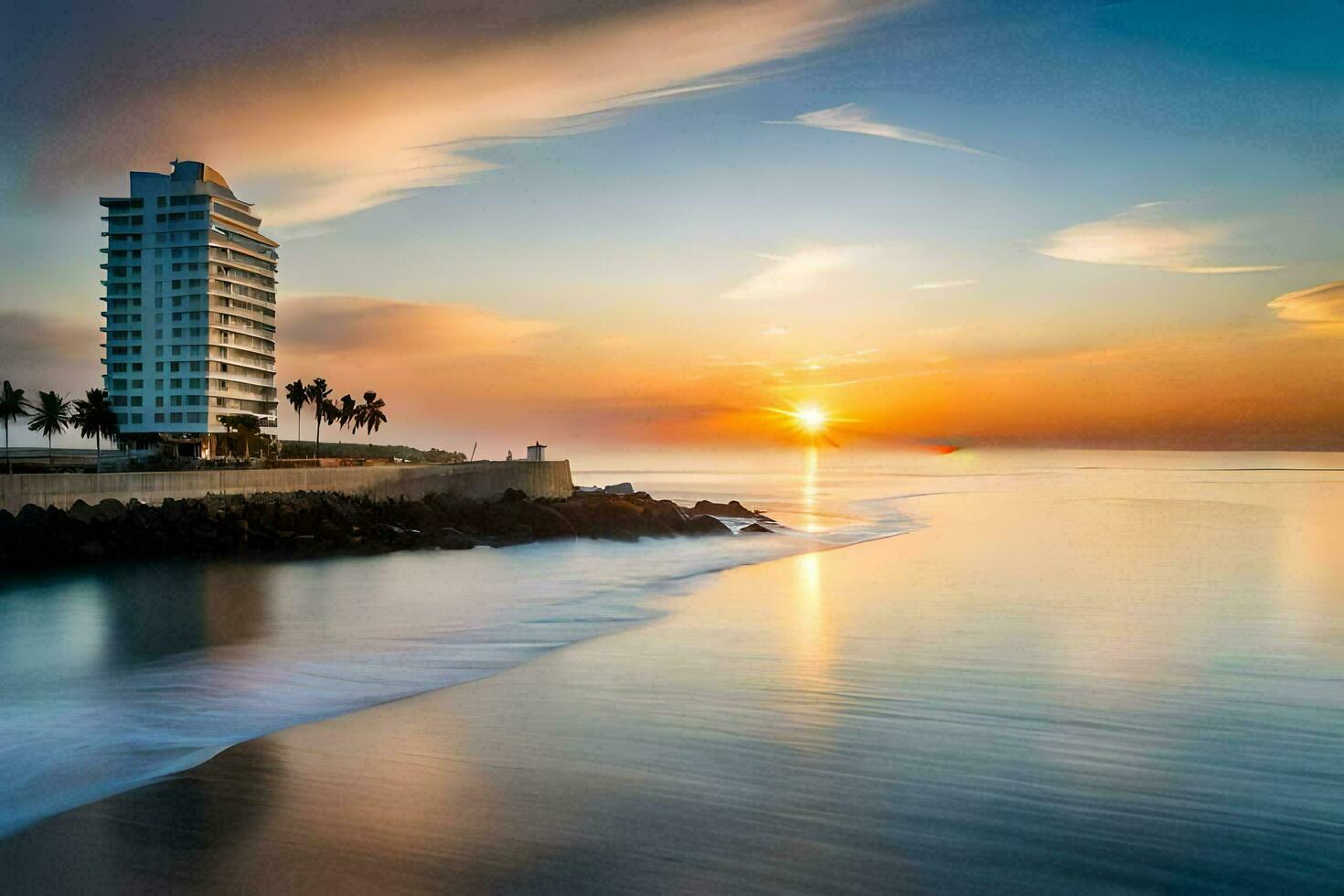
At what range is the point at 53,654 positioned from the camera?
10953 millimetres

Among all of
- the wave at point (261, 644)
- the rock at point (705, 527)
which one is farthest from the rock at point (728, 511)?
the wave at point (261, 644)

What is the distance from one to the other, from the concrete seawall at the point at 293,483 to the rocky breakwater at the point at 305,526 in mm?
719

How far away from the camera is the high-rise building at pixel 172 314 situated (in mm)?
93562

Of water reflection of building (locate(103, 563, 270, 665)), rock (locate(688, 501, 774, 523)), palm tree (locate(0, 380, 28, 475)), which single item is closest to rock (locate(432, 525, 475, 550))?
water reflection of building (locate(103, 563, 270, 665))

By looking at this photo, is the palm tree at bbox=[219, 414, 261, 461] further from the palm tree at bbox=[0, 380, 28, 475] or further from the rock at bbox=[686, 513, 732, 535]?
the rock at bbox=[686, 513, 732, 535]

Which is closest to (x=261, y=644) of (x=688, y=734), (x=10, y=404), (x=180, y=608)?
(x=180, y=608)

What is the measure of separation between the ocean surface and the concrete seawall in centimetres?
635

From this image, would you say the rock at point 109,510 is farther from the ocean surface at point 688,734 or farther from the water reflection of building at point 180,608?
the ocean surface at point 688,734

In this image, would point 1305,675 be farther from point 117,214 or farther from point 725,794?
point 117,214

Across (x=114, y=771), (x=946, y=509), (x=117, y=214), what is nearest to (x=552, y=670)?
(x=114, y=771)

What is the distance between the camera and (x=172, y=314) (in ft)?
Answer: 311

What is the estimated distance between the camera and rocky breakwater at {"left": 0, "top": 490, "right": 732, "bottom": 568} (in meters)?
20.3

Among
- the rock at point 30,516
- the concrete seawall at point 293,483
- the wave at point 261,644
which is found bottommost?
the wave at point 261,644

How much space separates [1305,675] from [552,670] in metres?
8.11
